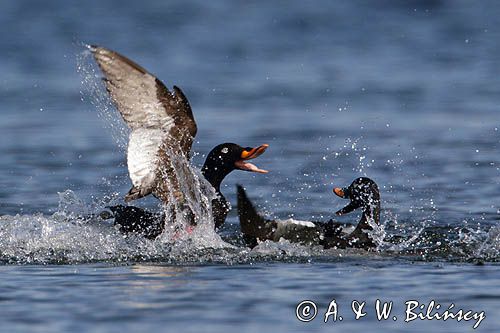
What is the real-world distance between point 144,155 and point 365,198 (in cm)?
184

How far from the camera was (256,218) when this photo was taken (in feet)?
28.7

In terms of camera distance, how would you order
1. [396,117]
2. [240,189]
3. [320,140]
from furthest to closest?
[396,117]
[320,140]
[240,189]

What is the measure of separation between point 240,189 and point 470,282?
174 cm

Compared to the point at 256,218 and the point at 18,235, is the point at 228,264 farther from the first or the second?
the point at 18,235

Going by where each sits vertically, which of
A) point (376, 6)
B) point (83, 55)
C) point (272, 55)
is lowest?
point (83, 55)

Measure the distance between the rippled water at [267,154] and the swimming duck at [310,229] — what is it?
13 cm

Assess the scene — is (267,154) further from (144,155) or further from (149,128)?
(149,128)

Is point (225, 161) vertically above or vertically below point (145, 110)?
below

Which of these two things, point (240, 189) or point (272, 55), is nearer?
point (240, 189)

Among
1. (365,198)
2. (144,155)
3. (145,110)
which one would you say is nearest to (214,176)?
(144,155)

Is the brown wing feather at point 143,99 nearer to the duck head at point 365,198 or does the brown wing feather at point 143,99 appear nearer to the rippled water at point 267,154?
the rippled water at point 267,154

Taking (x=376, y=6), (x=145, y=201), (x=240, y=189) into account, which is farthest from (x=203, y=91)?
(x=240, y=189)

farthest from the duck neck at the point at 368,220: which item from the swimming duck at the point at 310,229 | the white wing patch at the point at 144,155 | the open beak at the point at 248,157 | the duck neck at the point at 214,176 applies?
the white wing patch at the point at 144,155

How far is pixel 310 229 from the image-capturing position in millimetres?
9102
